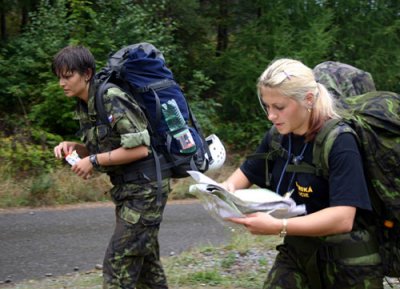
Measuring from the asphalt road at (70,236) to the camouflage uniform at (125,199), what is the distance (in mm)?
2258

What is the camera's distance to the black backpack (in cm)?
374

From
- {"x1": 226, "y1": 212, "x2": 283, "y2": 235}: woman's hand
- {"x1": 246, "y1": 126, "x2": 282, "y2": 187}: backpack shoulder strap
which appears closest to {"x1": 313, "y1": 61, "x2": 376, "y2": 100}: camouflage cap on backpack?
{"x1": 246, "y1": 126, "x2": 282, "y2": 187}: backpack shoulder strap

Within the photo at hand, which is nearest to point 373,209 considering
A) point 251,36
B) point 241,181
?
point 241,181

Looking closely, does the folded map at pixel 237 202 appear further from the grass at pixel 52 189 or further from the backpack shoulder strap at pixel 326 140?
the grass at pixel 52 189

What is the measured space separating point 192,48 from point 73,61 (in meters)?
11.3

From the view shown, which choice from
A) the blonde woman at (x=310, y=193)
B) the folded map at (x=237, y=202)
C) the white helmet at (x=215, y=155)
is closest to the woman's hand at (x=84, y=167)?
the white helmet at (x=215, y=155)

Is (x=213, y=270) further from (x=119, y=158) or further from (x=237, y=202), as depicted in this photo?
(x=237, y=202)

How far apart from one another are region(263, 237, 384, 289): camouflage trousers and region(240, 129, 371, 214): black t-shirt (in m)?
0.26

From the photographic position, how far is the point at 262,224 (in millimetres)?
2422

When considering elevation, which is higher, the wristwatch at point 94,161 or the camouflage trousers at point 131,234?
the wristwatch at point 94,161

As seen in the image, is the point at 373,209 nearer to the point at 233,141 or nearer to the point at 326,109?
the point at 326,109

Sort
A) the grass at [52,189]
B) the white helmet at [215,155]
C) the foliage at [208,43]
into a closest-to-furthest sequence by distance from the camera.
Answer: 1. the white helmet at [215,155]
2. the grass at [52,189]
3. the foliage at [208,43]

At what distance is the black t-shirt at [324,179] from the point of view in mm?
2451

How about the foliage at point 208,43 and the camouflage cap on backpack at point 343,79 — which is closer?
the camouflage cap on backpack at point 343,79
